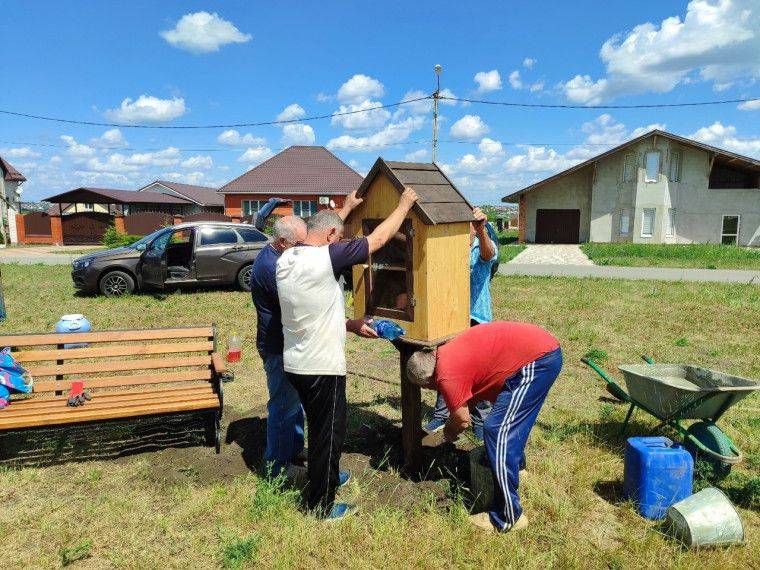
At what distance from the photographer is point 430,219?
10.6 ft

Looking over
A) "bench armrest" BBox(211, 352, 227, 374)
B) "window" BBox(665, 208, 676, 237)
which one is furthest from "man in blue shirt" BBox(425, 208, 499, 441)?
"window" BBox(665, 208, 676, 237)

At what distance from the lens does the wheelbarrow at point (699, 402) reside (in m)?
3.57

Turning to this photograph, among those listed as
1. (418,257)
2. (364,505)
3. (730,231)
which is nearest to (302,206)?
(730,231)

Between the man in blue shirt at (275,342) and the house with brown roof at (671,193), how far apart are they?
2748 centimetres

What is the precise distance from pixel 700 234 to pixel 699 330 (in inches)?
866

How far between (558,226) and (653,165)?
577 cm

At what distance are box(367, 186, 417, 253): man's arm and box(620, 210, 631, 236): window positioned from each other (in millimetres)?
27727

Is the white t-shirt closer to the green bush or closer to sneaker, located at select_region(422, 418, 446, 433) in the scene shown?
sneaker, located at select_region(422, 418, 446, 433)

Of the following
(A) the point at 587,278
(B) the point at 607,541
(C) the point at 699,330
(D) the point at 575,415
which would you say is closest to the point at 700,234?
(A) the point at 587,278

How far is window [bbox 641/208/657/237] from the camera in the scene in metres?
27.0

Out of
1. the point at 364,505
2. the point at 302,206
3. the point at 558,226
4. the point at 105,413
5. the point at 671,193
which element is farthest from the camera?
the point at 302,206

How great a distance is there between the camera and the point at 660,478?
10.9 ft

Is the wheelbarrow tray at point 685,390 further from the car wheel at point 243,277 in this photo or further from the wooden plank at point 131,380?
the car wheel at point 243,277

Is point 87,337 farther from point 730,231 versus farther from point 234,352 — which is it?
point 730,231
